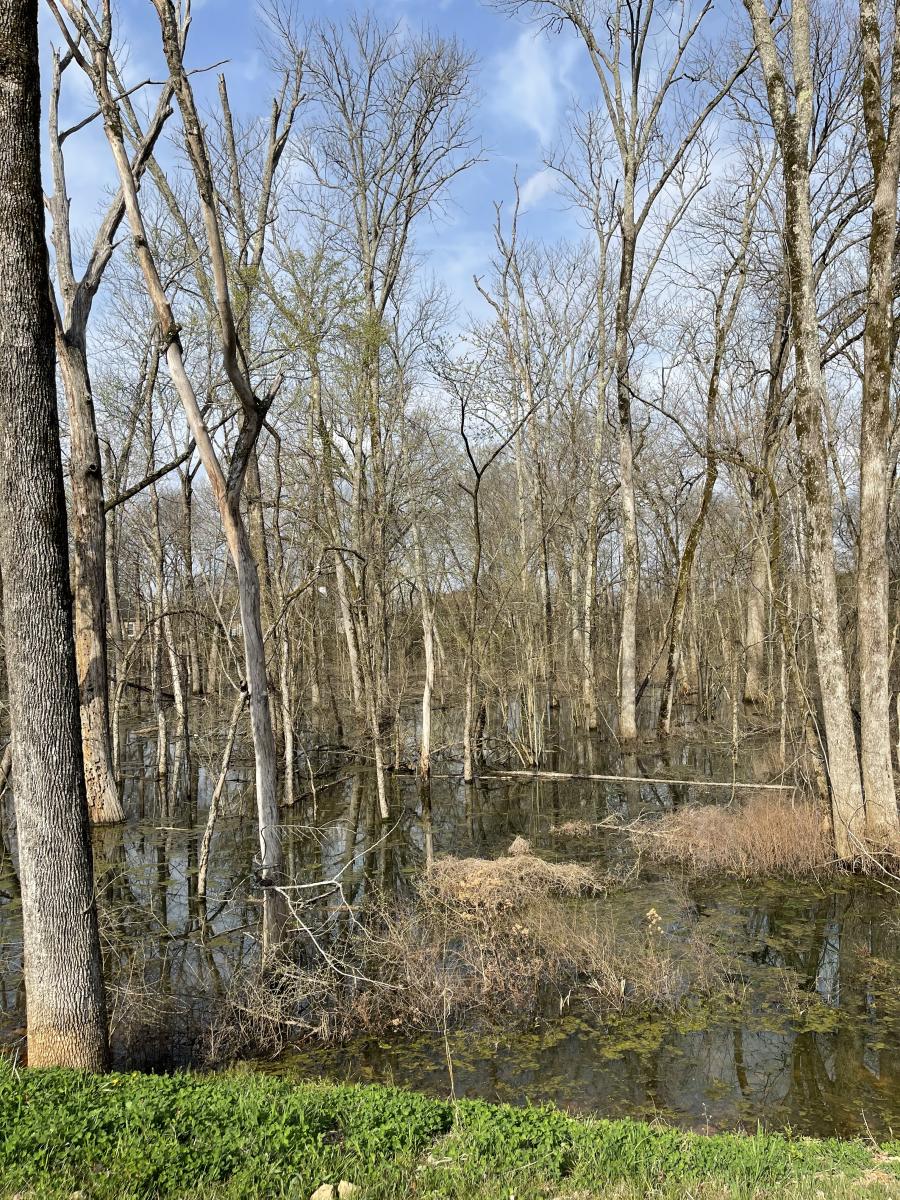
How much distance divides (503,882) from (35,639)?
18.2 ft

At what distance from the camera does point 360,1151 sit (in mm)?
3908

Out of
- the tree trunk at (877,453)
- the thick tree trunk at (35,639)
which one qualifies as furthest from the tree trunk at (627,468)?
the thick tree trunk at (35,639)

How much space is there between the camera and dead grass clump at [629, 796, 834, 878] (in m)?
9.82

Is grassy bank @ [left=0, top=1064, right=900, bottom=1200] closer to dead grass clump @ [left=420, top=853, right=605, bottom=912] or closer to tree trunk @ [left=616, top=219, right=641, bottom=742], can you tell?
dead grass clump @ [left=420, top=853, right=605, bottom=912]

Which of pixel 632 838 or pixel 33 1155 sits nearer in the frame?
pixel 33 1155

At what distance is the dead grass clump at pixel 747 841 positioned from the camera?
9.82m

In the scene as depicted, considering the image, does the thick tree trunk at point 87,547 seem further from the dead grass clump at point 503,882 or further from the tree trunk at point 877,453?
the tree trunk at point 877,453

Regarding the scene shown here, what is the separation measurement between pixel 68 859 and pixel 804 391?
8.62 m

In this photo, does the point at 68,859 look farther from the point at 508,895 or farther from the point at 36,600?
the point at 508,895

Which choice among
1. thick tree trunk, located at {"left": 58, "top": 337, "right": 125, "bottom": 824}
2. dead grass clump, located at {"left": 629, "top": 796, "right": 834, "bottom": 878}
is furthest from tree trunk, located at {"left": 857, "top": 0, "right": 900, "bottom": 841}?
thick tree trunk, located at {"left": 58, "top": 337, "right": 125, "bottom": 824}

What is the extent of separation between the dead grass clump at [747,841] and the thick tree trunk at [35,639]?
7.20 meters

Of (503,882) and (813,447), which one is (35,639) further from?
(813,447)

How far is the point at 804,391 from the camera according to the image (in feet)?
31.4

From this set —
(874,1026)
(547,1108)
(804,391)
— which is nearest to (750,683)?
(804,391)
